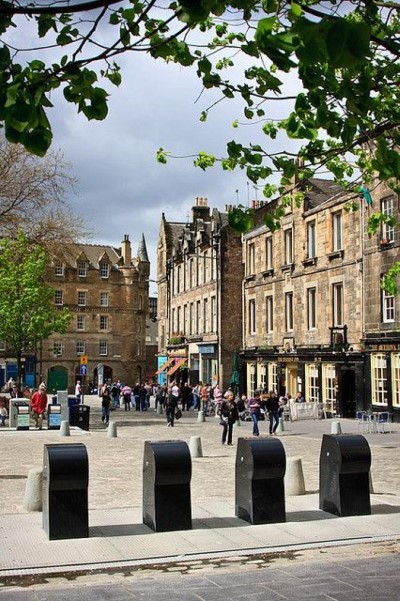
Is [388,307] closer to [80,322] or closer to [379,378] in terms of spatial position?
[379,378]

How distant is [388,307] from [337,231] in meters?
5.56

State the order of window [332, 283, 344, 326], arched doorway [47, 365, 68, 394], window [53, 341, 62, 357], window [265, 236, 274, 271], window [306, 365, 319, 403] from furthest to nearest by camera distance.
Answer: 1. window [53, 341, 62, 357]
2. arched doorway [47, 365, 68, 394]
3. window [265, 236, 274, 271]
4. window [306, 365, 319, 403]
5. window [332, 283, 344, 326]

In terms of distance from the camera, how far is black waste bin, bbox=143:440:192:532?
10.2 m

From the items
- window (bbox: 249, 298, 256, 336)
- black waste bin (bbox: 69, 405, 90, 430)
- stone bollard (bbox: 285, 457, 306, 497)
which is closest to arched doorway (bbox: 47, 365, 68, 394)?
window (bbox: 249, 298, 256, 336)

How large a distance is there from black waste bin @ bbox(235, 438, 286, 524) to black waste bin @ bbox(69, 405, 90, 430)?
1796 centimetres

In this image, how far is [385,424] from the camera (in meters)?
27.7

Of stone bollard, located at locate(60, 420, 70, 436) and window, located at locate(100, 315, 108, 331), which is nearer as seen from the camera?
stone bollard, located at locate(60, 420, 70, 436)

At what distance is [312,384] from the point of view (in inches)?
1420

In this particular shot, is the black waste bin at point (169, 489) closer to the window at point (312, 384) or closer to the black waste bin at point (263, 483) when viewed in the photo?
the black waste bin at point (263, 483)

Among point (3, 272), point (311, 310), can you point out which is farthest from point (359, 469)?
point (3, 272)

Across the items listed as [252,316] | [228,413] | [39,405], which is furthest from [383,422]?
[252,316]

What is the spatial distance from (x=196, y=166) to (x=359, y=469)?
5.45 metres

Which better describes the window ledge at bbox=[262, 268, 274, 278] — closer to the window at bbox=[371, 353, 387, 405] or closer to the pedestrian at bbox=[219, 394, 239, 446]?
the window at bbox=[371, 353, 387, 405]

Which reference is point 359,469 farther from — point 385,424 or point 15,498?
point 385,424
